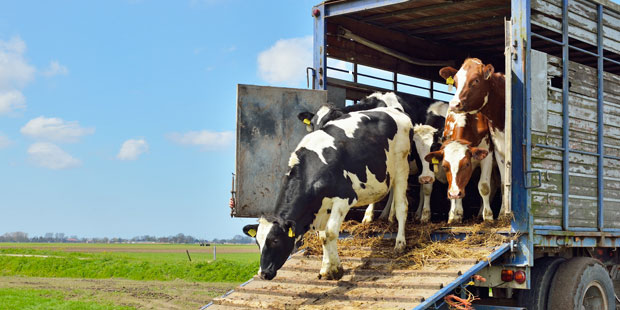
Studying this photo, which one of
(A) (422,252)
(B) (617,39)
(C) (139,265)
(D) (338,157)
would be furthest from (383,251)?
(C) (139,265)

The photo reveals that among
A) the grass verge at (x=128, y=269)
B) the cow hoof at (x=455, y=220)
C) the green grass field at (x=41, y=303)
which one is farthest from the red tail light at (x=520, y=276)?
the grass verge at (x=128, y=269)

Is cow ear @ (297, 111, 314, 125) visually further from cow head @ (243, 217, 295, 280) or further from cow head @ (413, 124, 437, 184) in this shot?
cow head @ (243, 217, 295, 280)

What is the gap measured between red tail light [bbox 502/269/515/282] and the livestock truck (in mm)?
11

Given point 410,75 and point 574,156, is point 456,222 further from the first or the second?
point 410,75

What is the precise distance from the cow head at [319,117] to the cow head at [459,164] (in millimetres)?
1635

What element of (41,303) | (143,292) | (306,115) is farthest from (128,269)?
(306,115)

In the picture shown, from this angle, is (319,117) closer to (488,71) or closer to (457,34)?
(488,71)

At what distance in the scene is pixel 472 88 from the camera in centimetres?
858

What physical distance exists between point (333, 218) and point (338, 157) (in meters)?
0.71

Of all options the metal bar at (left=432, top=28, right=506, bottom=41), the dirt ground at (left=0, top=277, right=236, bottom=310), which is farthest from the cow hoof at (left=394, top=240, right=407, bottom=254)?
the dirt ground at (left=0, top=277, right=236, bottom=310)

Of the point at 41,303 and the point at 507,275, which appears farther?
the point at 41,303

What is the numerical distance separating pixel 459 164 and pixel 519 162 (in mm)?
755

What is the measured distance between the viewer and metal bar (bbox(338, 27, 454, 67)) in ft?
35.5

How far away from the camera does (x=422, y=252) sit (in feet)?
26.2
